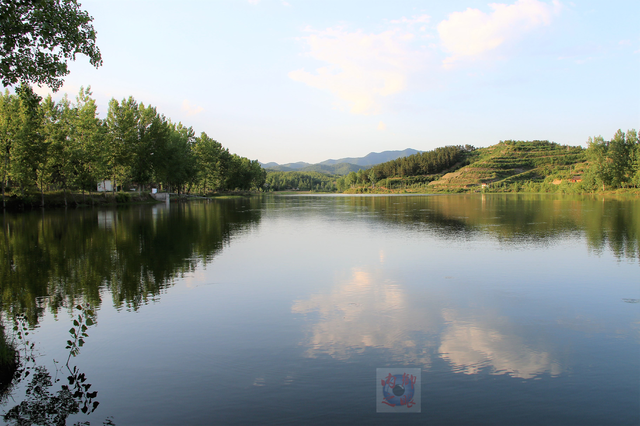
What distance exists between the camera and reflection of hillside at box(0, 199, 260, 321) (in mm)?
10219

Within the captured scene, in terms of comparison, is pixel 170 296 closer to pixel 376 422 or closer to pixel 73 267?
pixel 73 267

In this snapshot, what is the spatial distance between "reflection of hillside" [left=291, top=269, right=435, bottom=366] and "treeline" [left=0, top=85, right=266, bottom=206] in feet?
76.4

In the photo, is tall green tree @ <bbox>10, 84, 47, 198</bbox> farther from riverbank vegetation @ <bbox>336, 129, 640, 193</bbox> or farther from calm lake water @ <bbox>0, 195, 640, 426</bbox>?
riverbank vegetation @ <bbox>336, 129, 640, 193</bbox>

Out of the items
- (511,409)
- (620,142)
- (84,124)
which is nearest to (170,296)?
(511,409)

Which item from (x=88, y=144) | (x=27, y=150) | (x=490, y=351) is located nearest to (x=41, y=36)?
(x=490, y=351)

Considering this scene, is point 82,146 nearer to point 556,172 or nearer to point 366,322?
point 366,322

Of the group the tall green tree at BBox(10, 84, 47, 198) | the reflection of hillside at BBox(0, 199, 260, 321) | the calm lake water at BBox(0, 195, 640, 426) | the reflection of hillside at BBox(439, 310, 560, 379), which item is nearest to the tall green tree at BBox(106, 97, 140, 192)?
the tall green tree at BBox(10, 84, 47, 198)

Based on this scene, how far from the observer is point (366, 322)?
315 inches

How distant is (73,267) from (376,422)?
12.7 meters

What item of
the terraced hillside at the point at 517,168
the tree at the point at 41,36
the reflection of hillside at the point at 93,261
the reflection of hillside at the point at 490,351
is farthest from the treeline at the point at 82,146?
the terraced hillside at the point at 517,168

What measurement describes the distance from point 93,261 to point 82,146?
4496 cm

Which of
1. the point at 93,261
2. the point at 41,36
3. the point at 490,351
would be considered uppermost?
the point at 41,36

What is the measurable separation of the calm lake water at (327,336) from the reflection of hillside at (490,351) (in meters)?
0.04

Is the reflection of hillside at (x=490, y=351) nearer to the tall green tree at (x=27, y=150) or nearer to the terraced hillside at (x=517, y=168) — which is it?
the tall green tree at (x=27, y=150)
